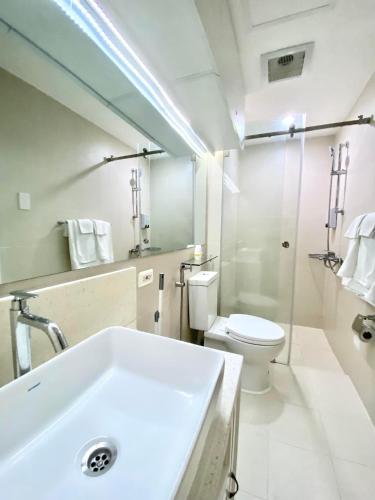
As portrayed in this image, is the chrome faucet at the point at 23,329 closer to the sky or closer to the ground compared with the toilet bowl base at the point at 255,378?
closer to the sky

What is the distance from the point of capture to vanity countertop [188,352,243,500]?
47 centimetres

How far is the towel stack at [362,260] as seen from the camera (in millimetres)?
1287

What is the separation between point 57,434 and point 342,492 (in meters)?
1.39

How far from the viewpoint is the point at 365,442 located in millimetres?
1273

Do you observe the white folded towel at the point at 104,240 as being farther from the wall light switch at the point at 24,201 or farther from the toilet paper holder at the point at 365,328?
the toilet paper holder at the point at 365,328

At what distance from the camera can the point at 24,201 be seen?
697 mm

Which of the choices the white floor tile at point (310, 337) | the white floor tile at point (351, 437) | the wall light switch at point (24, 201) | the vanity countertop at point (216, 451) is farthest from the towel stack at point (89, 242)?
the white floor tile at point (310, 337)

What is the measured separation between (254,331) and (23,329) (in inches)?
60.9

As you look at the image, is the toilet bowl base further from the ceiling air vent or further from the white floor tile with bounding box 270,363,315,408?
the ceiling air vent

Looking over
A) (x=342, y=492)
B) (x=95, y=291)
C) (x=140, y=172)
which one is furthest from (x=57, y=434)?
(x=342, y=492)

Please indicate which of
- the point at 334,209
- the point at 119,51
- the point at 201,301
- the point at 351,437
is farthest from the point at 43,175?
the point at 334,209

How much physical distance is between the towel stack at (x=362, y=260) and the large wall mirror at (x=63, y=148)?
138cm

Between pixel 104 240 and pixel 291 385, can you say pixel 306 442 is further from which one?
pixel 104 240

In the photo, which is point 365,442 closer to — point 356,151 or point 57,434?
point 57,434
